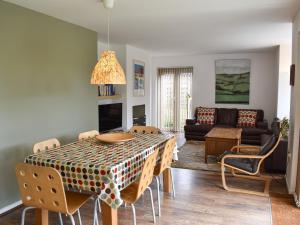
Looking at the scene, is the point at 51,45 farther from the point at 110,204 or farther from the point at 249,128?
the point at 249,128

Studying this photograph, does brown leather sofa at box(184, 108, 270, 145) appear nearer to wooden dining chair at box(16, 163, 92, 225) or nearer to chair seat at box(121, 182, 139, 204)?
chair seat at box(121, 182, 139, 204)

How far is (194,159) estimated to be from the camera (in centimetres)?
502

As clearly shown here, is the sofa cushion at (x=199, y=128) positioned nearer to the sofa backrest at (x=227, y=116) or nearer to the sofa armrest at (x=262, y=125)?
the sofa backrest at (x=227, y=116)

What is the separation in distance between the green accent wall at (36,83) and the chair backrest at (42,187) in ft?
3.75

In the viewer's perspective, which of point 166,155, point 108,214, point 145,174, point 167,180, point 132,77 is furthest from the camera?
point 132,77

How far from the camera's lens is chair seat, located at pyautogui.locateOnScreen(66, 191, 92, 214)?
211 centimetres

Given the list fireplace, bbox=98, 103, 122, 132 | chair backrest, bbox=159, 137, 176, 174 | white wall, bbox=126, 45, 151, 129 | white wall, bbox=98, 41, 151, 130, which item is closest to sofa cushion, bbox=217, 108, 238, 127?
white wall, bbox=126, 45, 151, 129

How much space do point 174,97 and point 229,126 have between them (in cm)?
197

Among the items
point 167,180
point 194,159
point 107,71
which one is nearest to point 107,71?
point 107,71

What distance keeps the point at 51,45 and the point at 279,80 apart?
4682 mm

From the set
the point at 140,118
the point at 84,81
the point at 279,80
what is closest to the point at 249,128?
the point at 279,80

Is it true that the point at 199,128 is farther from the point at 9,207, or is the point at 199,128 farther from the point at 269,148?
the point at 9,207

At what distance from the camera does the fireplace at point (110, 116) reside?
196 inches

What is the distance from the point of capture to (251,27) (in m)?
4.14
